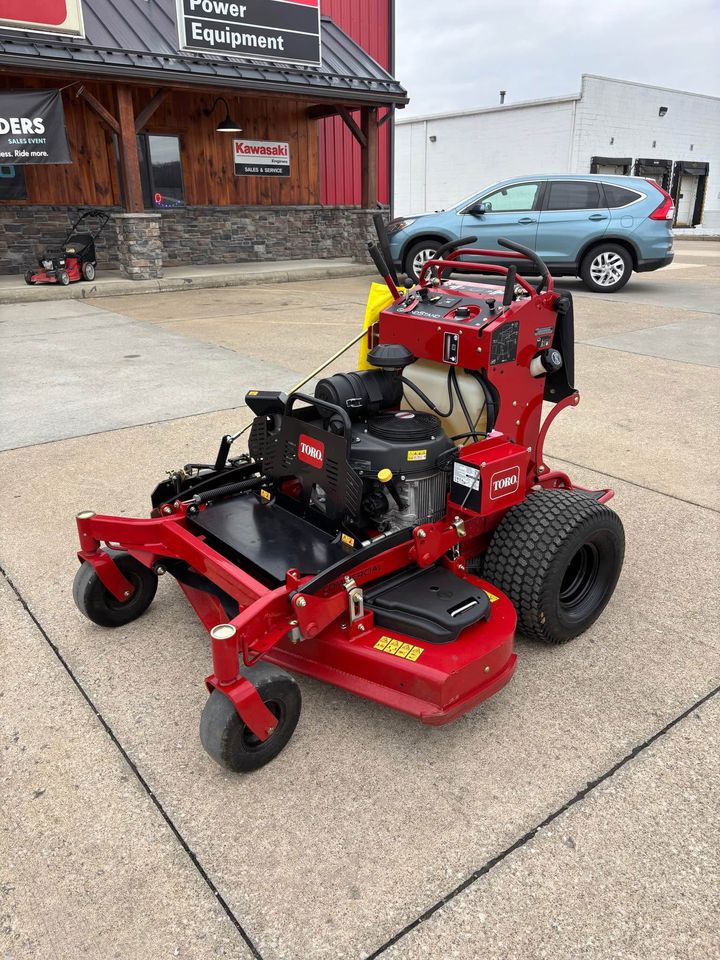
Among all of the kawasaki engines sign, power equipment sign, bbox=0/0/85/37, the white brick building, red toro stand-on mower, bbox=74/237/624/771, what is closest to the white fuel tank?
red toro stand-on mower, bbox=74/237/624/771

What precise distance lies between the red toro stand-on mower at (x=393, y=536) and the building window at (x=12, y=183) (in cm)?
1242

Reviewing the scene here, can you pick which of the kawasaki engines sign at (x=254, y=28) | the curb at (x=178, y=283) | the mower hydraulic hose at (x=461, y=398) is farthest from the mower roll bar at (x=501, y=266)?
the kawasaki engines sign at (x=254, y=28)

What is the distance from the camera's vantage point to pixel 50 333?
8617 millimetres

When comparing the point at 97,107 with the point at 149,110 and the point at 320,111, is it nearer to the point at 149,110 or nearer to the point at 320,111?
the point at 149,110

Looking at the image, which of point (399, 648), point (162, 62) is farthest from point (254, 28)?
point (399, 648)

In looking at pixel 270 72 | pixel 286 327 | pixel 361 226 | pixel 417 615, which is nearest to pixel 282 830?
pixel 417 615

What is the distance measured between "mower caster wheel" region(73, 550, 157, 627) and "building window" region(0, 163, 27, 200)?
41.4 feet

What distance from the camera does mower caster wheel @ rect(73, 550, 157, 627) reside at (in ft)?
9.22

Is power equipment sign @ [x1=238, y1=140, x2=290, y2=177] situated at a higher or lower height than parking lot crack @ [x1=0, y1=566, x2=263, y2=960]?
higher

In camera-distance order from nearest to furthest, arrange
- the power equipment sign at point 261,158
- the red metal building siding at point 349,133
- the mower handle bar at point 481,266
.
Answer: the mower handle bar at point 481,266
the power equipment sign at point 261,158
the red metal building siding at point 349,133

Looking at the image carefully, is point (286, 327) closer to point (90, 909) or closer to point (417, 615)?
point (417, 615)

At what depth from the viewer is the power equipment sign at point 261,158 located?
15492mm

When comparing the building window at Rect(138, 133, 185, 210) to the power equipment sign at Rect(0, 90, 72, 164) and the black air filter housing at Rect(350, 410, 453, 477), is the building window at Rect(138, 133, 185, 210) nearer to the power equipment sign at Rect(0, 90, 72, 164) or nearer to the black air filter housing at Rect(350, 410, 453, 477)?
the power equipment sign at Rect(0, 90, 72, 164)

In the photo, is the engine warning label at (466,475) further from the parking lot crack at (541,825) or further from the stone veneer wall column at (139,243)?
the stone veneer wall column at (139,243)
